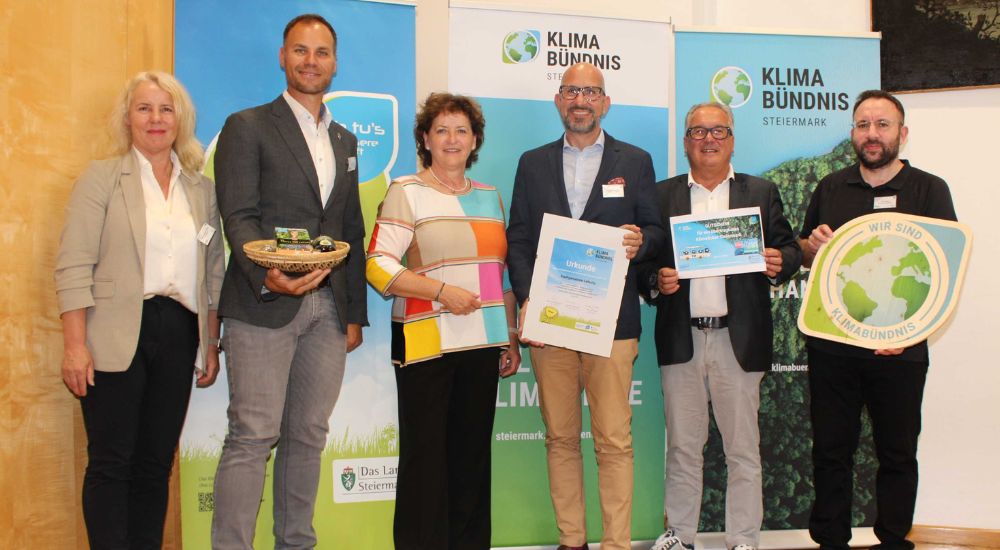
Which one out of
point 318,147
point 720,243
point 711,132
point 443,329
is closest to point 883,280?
point 720,243

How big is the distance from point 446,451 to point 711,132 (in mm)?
1792

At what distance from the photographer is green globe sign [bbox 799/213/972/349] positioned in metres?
2.91

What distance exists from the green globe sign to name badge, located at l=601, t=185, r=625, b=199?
0.90m

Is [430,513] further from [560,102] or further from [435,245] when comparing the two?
[560,102]

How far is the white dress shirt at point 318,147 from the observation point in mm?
2732

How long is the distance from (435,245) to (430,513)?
3.34 ft

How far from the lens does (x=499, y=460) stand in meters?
3.57

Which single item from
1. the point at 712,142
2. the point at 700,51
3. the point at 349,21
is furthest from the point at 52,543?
the point at 700,51

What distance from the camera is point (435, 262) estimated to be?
2.80m

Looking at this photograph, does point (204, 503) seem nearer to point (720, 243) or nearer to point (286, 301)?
point (286, 301)

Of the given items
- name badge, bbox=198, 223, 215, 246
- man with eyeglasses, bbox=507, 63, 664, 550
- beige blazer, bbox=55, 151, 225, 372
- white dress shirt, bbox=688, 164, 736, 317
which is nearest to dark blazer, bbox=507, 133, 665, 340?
man with eyeglasses, bbox=507, 63, 664, 550

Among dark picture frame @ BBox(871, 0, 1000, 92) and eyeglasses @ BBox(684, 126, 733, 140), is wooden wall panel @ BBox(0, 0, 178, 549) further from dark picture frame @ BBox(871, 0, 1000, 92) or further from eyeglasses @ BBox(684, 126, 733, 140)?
dark picture frame @ BBox(871, 0, 1000, 92)

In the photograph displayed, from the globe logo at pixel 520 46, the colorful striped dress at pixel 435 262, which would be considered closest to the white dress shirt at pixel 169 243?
the colorful striped dress at pixel 435 262

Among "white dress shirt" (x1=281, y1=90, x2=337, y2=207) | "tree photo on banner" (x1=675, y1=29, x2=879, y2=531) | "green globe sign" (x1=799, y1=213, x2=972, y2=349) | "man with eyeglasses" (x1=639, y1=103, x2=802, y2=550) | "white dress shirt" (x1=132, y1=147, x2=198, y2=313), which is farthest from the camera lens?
"tree photo on banner" (x1=675, y1=29, x2=879, y2=531)
